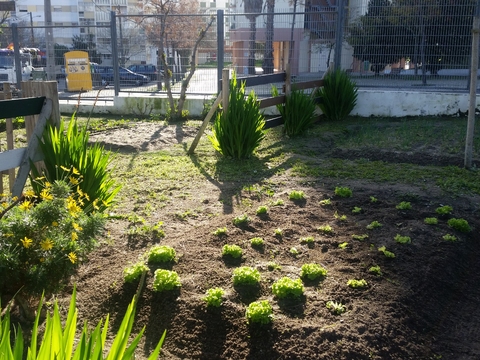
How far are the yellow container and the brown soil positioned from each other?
9.99m

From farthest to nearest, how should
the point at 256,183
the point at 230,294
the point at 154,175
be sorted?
1. the point at 154,175
2. the point at 256,183
3. the point at 230,294

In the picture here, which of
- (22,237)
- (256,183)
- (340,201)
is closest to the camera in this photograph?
(22,237)

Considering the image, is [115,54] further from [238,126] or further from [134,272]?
[134,272]

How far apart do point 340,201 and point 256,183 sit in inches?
49.9

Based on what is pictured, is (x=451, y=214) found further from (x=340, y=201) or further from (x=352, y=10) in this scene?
(x=352, y=10)

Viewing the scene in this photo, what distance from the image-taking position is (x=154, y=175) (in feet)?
22.9

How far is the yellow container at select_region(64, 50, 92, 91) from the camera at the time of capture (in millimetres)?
14492

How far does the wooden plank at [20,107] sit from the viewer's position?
3.93 metres

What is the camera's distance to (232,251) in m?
4.12

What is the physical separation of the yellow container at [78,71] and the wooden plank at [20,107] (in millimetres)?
10516

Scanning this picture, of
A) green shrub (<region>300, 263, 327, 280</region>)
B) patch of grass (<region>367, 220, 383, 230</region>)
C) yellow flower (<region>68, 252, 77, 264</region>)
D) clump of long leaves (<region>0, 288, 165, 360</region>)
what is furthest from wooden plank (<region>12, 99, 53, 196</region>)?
patch of grass (<region>367, 220, 383, 230</region>)

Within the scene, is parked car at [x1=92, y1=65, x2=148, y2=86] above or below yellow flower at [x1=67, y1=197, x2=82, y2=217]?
above

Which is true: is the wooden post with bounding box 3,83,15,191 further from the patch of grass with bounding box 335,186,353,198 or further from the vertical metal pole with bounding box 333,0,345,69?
the vertical metal pole with bounding box 333,0,345,69

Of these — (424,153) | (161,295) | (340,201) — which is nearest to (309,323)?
(161,295)
